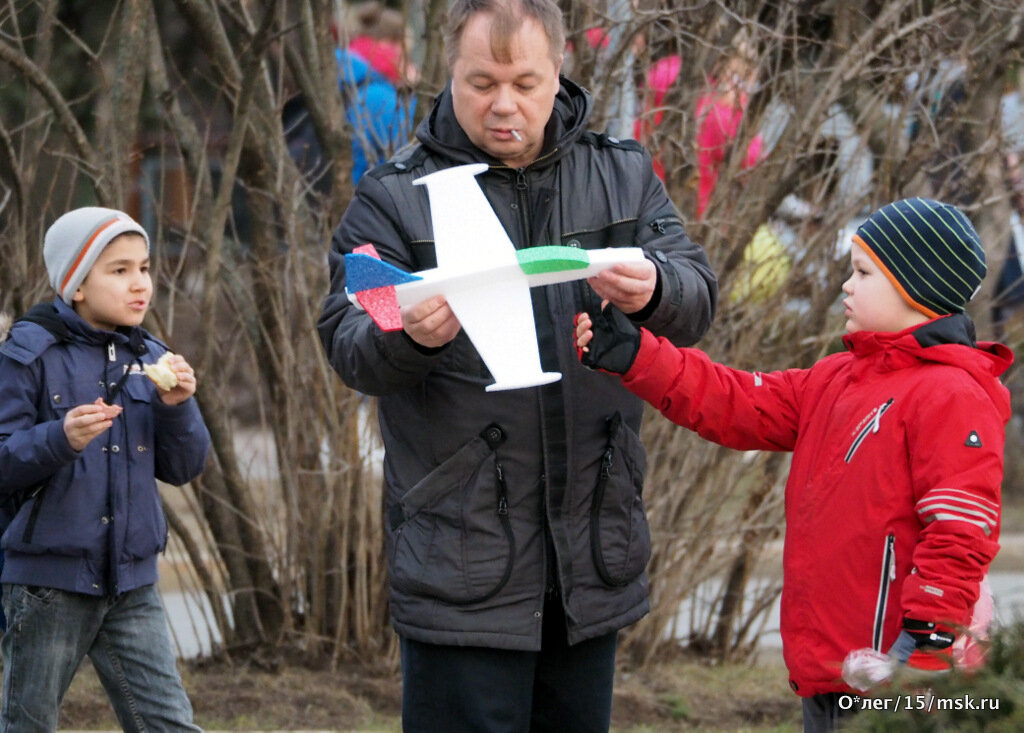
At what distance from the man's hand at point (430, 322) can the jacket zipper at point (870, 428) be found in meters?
0.87

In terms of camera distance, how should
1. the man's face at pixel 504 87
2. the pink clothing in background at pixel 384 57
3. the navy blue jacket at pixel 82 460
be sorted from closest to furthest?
1. the man's face at pixel 504 87
2. the navy blue jacket at pixel 82 460
3. the pink clothing in background at pixel 384 57

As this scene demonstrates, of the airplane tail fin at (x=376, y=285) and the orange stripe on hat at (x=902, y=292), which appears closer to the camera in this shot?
the airplane tail fin at (x=376, y=285)

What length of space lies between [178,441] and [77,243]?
57 centimetres

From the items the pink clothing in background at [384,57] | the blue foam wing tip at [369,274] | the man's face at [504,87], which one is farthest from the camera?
the pink clothing in background at [384,57]

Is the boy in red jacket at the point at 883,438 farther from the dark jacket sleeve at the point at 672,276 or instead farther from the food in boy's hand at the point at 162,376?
the food in boy's hand at the point at 162,376

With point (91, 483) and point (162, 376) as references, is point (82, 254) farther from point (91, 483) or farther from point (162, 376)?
point (91, 483)

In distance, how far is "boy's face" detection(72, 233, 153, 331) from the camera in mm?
3357

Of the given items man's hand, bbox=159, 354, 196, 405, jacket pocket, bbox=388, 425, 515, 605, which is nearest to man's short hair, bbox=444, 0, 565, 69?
jacket pocket, bbox=388, 425, 515, 605

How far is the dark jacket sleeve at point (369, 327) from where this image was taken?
2.47 metres

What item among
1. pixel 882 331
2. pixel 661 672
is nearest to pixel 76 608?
pixel 882 331

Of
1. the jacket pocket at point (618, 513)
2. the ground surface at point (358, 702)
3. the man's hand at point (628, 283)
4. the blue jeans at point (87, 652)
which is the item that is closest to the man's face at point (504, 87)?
the man's hand at point (628, 283)

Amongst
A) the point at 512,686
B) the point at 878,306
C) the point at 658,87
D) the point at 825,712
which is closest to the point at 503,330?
the point at 512,686

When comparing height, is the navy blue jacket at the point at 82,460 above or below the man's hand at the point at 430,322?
below

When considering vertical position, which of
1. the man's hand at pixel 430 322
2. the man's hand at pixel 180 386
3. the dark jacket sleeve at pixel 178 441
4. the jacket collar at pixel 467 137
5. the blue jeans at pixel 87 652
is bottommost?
the blue jeans at pixel 87 652
